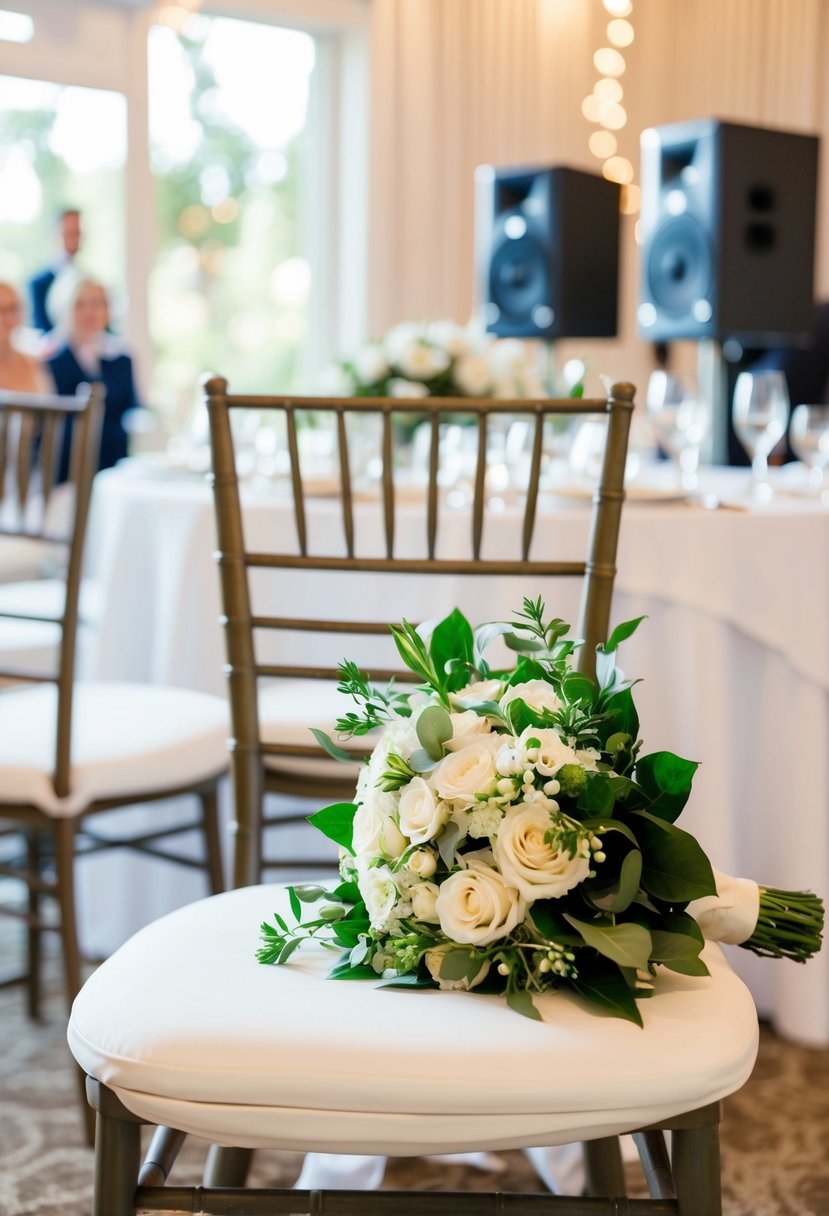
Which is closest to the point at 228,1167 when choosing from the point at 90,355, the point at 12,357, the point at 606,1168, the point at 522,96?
the point at 606,1168

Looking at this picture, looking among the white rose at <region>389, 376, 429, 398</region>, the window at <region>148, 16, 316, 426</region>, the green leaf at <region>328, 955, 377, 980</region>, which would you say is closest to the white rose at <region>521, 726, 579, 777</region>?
the green leaf at <region>328, 955, 377, 980</region>

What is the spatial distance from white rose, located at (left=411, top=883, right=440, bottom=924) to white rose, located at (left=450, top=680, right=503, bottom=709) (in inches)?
5.7

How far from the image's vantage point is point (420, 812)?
99 centimetres

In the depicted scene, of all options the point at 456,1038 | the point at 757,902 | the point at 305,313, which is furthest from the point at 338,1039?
the point at 305,313

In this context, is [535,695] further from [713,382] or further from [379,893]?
[713,382]

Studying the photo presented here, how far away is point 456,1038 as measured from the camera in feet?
3.08

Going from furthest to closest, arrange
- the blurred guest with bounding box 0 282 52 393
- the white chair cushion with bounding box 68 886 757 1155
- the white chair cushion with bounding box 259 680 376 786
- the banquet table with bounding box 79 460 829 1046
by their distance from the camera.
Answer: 1. the blurred guest with bounding box 0 282 52 393
2. the banquet table with bounding box 79 460 829 1046
3. the white chair cushion with bounding box 259 680 376 786
4. the white chair cushion with bounding box 68 886 757 1155

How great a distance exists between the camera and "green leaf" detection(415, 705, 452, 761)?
102 centimetres

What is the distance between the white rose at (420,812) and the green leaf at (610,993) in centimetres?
15

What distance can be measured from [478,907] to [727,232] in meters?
2.71

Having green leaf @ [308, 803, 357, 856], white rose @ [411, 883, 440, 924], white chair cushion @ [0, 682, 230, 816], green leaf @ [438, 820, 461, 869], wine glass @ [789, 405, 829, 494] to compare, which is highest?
wine glass @ [789, 405, 829, 494]

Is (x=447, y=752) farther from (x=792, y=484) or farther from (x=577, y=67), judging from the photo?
(x=577, y=67)

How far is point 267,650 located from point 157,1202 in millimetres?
1267

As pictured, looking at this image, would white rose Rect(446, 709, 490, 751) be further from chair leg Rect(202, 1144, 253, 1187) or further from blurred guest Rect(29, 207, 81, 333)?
blurred guest Rect(29, 207, 81, 333)
